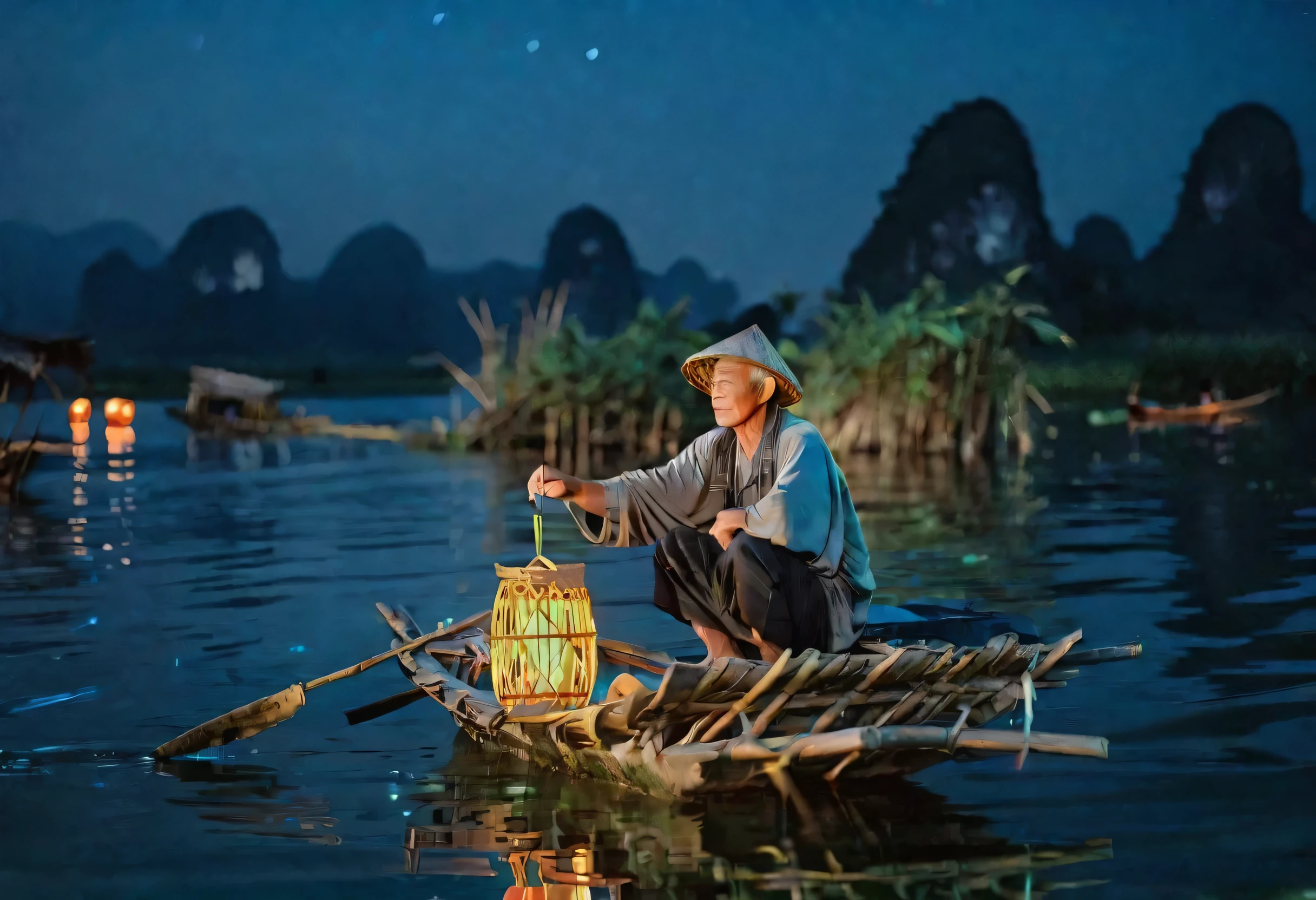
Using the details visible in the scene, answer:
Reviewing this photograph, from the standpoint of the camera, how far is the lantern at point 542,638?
3.71 metres

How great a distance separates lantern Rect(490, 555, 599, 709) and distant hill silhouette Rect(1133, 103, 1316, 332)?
39.1 metres

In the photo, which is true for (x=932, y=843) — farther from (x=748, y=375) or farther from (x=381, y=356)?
(x=381, y=356)

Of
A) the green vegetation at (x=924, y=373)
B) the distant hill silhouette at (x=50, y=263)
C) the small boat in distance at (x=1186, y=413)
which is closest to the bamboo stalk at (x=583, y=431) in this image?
the green vegetation at (x=924, y=373)

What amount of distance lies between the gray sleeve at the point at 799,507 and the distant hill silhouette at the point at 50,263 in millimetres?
39800

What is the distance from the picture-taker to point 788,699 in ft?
10.5

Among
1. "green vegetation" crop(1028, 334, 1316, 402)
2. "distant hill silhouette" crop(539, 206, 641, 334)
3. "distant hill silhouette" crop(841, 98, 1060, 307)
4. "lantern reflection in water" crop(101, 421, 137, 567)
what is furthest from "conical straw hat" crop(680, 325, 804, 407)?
"distant hill silhouette" crop(539, 206, 641, 334)

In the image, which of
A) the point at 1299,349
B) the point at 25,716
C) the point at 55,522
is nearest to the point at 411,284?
the point at 1299,349

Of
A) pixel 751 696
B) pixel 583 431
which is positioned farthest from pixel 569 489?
pixel 583 431

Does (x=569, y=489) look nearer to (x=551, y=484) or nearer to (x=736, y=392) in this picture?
(x=551, y=484)

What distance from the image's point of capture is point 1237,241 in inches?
1613

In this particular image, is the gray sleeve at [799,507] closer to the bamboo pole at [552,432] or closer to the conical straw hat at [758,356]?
the conical straw hat at [758,356]

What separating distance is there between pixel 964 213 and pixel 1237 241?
7949mm

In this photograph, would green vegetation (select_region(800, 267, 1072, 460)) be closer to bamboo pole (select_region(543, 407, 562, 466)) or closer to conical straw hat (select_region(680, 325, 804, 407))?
bamboo pole (select_region(543, 407, 562, 466))

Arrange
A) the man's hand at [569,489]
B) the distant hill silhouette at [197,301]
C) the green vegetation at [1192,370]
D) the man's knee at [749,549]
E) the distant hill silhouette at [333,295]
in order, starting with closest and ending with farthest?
the man's knee at [749,549] → the man's hand at [569,489] → the green vegetation at [1192,370] → the distant hill silhouette at [333,295] → the distant hill silhouette at [197,301]
